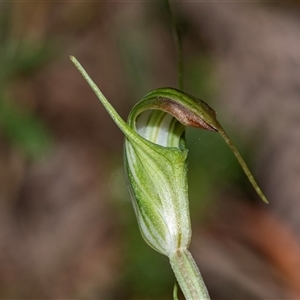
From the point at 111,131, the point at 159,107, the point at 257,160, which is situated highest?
the point at 159,107

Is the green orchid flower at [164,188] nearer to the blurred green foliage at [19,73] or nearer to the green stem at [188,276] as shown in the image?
the green stem at [188,276]

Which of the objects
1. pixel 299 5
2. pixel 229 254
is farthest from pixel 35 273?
pixel 299 5

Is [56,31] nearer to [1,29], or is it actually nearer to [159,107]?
[1,29]

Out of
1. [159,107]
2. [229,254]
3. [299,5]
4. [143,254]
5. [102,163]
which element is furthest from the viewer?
[299,5]

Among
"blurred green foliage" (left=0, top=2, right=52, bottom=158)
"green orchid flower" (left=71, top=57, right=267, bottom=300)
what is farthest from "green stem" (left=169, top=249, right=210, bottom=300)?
"blurred green foliage" (left=0, top=2, right=52, bottom=158)

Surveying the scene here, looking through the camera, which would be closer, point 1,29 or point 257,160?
point 1,29

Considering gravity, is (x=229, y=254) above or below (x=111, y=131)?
below

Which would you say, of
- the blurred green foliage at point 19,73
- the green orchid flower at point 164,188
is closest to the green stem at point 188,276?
the green orchid flower at point 164,188
